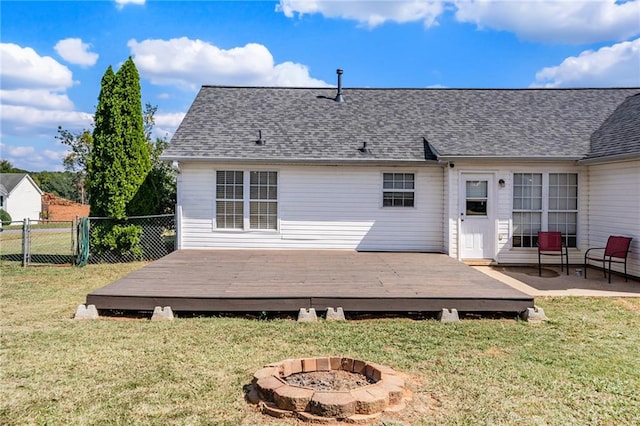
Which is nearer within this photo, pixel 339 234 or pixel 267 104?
pixel 339 234

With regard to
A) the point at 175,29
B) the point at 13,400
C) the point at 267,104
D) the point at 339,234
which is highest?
the point at 175,29

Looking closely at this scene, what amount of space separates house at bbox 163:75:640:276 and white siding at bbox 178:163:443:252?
0.02 m

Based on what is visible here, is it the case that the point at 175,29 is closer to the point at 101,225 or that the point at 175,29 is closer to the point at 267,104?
the point at 267,104

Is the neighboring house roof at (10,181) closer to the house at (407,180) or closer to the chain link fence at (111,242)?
the chain link fence at (111,242)

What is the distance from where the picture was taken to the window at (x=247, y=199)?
10914 millimetres

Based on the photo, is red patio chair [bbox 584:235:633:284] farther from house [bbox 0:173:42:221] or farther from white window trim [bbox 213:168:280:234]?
house [bbox 0:173:42:221]

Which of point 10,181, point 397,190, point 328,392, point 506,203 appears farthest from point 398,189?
point 10,181

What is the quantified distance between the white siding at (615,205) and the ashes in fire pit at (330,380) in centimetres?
755

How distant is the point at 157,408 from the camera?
3.36 metres

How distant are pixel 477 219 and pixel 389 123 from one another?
361cm

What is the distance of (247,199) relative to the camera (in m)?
10.9

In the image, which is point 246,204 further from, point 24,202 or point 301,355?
point 24,202

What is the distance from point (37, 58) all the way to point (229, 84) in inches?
396

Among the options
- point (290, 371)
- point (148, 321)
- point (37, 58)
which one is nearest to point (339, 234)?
point (148, 321)
